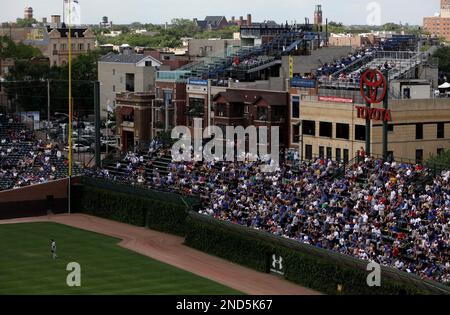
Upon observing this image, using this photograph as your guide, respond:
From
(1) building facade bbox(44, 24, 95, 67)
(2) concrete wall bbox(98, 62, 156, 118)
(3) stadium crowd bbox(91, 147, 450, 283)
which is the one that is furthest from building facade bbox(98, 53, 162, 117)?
(1) building facade bbox(44, 24, 95, 67)

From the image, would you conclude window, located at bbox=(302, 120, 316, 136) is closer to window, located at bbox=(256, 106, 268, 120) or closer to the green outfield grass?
window, located at bbox=(256, 106, 268, 120)

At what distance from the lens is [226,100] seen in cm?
7925

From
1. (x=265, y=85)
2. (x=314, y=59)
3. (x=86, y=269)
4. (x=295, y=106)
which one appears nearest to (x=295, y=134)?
(x=295, y=106)

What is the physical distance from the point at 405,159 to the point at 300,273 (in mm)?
18757

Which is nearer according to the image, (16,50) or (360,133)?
(360,133)

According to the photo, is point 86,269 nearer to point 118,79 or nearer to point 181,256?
point 181,256

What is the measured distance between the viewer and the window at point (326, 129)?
68588 millimetres

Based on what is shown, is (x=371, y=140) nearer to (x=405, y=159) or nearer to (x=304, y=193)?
(x=405, y=159)

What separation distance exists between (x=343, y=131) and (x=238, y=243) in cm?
1612

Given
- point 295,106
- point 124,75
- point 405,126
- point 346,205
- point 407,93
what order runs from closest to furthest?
point 346,205 < point 405,126 < point 407,93 < point 295,106 < point 124,75

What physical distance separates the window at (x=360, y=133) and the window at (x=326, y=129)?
2.47 meters

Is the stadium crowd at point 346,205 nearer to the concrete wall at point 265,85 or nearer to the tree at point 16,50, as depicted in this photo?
the concrete wall at point 265,85

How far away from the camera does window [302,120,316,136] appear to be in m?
70.2

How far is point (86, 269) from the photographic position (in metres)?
53.1
